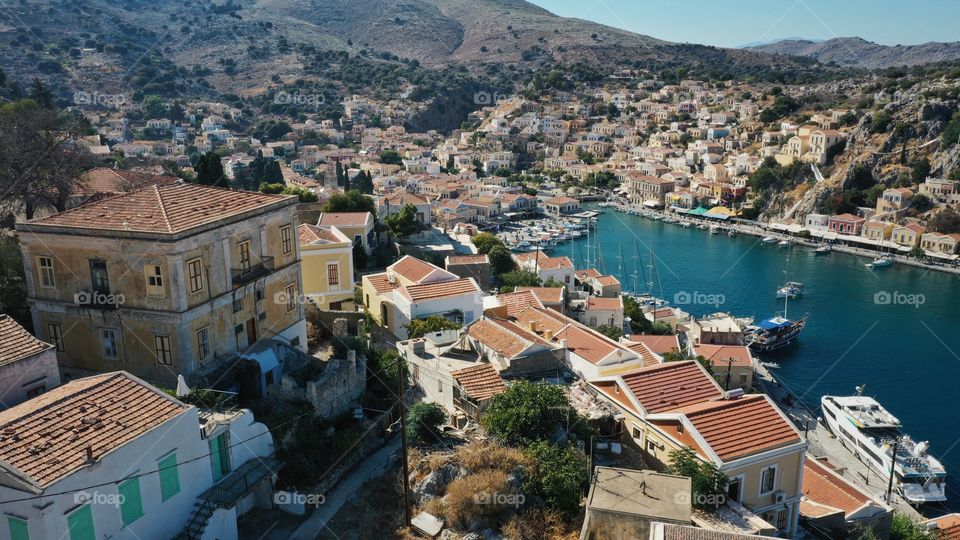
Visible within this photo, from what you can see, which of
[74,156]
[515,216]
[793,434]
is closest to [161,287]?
[793,434]

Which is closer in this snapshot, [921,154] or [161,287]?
[161,287]

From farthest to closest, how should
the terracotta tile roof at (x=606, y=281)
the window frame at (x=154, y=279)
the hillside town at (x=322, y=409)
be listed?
the terracotta tile roof at (x=606, y=281) < the window frame at (x=154, y=279) < the hillside town at (x=322, y=409)

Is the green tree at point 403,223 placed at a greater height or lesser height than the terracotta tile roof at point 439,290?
lesser

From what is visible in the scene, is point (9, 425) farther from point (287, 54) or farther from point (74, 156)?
point (287, 54)

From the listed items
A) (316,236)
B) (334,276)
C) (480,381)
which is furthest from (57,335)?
(334,276)

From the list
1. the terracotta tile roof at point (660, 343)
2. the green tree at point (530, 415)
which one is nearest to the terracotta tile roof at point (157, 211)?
the green tree at point (530, 415)

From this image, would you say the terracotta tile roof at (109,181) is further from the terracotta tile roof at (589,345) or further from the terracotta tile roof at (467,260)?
the terracotta tile roof at (589,345)

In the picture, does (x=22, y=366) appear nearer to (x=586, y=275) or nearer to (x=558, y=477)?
(x=558, y=477)
